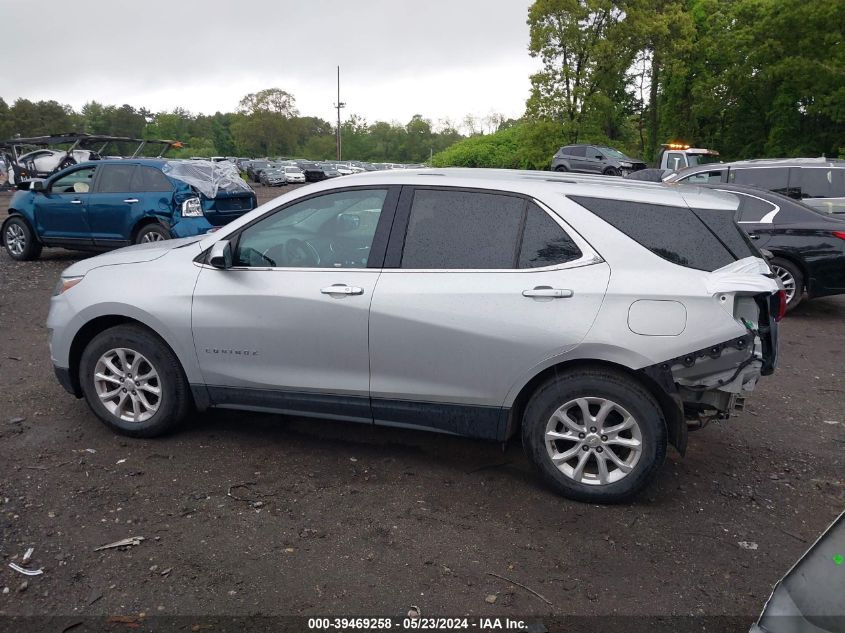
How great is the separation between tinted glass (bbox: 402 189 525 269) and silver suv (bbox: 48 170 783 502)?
1cm

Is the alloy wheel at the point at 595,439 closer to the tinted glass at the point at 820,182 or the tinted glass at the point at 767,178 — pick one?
the tinted glass at the point at 767,178

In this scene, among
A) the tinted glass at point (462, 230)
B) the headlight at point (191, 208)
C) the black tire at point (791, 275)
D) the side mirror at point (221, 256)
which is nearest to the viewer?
the tinted glass at point (462, 230)

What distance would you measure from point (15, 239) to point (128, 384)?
9.74 m

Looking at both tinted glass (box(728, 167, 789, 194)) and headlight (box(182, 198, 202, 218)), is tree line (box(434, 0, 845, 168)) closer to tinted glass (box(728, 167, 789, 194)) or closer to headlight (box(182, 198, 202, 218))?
tinted glass (box(728, 167, 789, 194))

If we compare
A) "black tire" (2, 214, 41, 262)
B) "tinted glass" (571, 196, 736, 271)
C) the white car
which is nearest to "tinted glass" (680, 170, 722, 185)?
"tinted glass" (571, 196, 736, 271)

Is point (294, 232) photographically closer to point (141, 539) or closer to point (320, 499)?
point (320, 499)

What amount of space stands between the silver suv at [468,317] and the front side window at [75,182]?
313 inches

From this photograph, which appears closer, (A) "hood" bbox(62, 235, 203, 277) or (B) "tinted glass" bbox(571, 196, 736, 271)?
(B) "tinted glass" bbox(571, 196, 736, 271)

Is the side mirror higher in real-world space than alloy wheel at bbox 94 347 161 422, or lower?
higher

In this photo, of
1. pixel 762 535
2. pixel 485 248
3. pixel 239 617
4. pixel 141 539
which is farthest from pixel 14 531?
pixel 762 535

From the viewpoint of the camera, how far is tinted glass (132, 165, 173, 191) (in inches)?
448

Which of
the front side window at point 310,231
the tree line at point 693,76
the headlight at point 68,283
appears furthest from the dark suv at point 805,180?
the tree line at point 693,76

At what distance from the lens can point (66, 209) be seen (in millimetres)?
12062

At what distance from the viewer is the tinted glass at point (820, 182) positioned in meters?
11.4
